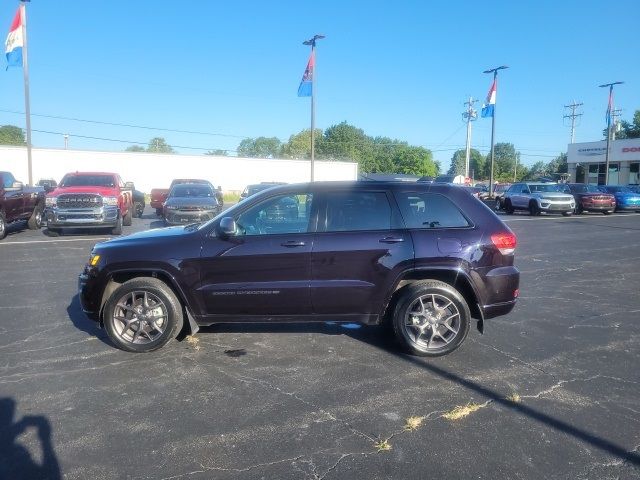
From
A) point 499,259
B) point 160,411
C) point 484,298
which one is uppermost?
point 499,259

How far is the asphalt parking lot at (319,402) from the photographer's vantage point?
3.22m

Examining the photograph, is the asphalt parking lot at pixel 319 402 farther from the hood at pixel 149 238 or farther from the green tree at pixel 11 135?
the green tree at pixel 11 135

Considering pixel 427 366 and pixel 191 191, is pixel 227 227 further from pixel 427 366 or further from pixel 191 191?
pixel 191 191

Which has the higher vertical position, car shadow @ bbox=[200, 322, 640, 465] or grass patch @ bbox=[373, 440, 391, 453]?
car shadow @ bbox=[200, 322, 640, 465]

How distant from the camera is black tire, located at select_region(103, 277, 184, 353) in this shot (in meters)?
5.10

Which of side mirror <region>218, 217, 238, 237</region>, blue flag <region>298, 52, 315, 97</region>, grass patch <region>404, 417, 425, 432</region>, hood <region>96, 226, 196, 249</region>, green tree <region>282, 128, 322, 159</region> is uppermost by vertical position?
green tree <region>282, 128, 322, 159</region>

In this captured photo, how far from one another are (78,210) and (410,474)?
521 inches

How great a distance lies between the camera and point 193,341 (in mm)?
5523

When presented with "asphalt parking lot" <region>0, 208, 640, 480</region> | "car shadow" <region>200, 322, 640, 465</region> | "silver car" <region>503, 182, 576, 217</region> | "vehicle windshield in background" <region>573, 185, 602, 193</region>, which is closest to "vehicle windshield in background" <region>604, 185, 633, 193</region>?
"vehicle windshield in background" <region>573, 185, 602, 193</region>

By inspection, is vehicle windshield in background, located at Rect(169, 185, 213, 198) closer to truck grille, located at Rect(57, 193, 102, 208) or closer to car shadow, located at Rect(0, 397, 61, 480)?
truck grille, located at Rect(57, 193, 102, 208)

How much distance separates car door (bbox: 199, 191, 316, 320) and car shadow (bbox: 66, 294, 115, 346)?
139 centimetres

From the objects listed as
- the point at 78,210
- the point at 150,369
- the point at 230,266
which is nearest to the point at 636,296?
the point at 230,266

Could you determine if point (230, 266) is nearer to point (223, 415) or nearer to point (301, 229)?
point (301, 229)

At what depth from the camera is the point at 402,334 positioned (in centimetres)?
509
